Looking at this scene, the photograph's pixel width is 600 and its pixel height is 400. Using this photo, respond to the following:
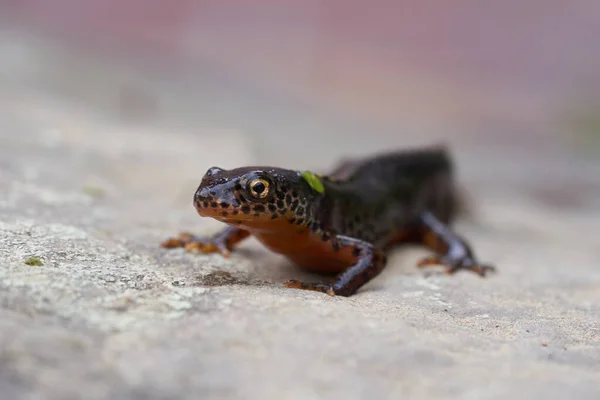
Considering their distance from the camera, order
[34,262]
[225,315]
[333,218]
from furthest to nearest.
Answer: [333,218] → [34,262] → [225,315]

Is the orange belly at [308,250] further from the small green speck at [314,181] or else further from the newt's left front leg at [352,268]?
the small green speck at [314,181]

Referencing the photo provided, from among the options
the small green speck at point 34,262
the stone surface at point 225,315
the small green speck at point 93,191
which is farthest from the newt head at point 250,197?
the small green speck at point 93,191

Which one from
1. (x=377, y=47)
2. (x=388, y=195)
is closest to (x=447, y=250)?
(x=388, y=195)

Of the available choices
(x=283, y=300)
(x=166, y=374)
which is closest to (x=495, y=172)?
(x=283, y=300)

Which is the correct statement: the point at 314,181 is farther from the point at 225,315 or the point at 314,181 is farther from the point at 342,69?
the point at 342,69

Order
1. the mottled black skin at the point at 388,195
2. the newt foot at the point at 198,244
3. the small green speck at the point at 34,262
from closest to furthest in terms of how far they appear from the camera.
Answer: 1. the small green speck at the point at 34,262
2. the newt foot at the point at 198,244
3. the mottled black skin at the point at 388,195

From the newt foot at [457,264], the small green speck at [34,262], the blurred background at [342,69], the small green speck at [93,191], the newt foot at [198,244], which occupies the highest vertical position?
the blurred background at [342,69]

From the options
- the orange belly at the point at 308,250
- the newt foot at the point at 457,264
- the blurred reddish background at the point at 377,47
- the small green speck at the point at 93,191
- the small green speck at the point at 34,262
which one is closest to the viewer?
the small green speck at the point at 34,262

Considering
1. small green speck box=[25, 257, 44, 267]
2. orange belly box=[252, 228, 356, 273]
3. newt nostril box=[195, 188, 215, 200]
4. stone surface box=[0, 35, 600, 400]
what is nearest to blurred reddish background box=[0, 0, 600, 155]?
stone surface box=[0, 35, 600, 400]
